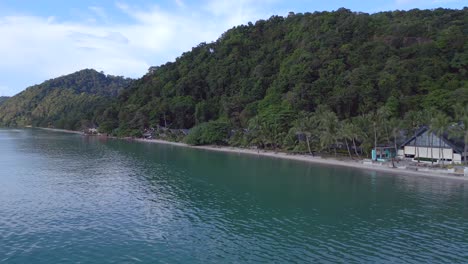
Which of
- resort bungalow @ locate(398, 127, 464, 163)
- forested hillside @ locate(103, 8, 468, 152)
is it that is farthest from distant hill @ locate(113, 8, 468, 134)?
resort bungalow @ locate(398, 127, 464, 163)

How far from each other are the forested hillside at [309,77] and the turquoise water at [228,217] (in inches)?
747

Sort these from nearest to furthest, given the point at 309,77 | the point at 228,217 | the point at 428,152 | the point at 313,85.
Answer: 1. the point at 228,217
2. the point at 428,152
3. the point at 313,85
4. the point at 309,77

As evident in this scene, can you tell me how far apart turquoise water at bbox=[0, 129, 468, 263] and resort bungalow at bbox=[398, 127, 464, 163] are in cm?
889

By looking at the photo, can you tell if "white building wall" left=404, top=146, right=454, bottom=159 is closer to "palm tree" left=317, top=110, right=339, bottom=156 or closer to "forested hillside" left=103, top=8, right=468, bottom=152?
"forested hillside" left=103, top=8, right=468, bottom=152

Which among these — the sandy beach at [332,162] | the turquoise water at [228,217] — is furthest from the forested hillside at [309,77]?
the turquoise water at [228,217]

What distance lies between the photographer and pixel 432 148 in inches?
1826

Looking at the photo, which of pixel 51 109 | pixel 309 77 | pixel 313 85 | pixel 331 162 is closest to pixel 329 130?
pixel 331 162

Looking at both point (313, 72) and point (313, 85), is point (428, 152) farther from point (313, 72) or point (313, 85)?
point (313, 72)

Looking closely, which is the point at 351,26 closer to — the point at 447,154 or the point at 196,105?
the point at 196,105

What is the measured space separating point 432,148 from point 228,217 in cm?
3402

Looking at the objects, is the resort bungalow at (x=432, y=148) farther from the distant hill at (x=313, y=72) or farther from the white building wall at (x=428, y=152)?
the distant hill at (x=313, y=72)

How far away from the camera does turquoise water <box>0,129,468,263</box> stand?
19250 millimetres

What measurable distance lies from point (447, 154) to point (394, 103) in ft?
65.7

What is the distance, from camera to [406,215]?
2641 centimetres
